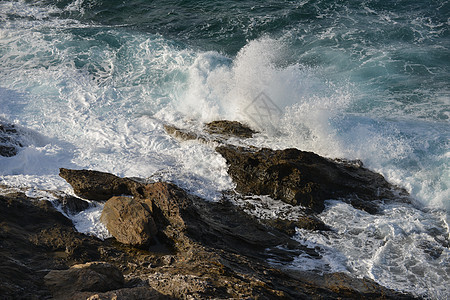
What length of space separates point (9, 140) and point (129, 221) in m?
4.52

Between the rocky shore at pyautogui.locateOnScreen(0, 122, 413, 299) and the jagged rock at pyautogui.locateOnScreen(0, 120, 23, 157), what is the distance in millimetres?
108

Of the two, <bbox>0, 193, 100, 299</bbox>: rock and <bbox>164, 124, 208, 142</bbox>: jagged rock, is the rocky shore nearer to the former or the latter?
<bbox>0, 193, 100, 299</bbox>: rock

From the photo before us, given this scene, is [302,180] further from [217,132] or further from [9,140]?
[9,140]

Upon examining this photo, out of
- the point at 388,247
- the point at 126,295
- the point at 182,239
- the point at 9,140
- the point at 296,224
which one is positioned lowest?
the point at 388,247

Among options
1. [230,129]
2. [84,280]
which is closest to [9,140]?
[230,129]

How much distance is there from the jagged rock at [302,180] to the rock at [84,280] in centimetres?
368

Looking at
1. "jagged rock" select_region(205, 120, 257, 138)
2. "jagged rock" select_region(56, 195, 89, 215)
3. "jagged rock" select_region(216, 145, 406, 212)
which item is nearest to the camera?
"jagged rock" select_region(56, 195, 89, 215)

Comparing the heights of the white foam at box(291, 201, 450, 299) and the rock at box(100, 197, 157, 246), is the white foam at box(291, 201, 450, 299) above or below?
below

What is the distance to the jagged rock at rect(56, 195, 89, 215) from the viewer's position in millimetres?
7012

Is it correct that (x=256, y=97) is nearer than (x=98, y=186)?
No

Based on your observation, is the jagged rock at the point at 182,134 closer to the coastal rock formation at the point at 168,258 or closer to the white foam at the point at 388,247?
the coastal rock formation at the point at 168,258

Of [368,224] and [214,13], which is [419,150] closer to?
[368,224]

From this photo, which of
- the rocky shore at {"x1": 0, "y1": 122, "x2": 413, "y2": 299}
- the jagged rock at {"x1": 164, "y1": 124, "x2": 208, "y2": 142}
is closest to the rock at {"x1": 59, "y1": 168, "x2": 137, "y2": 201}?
the rocky shore at {"x1": 0, "y1": 122, "x2": 413, "y2": 299}

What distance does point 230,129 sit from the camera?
1029 centimetres
